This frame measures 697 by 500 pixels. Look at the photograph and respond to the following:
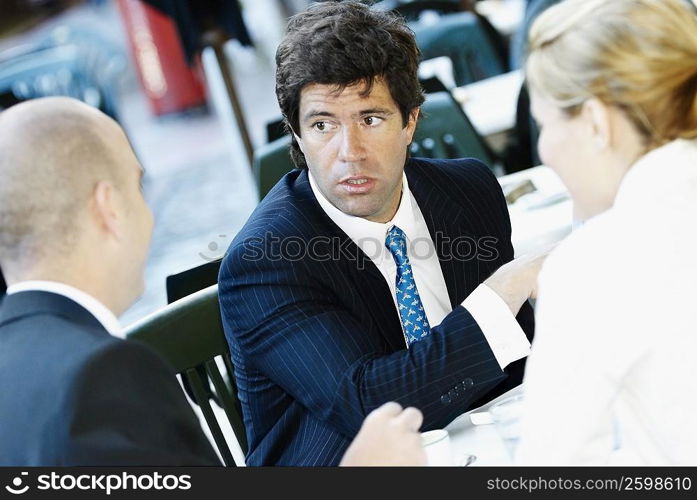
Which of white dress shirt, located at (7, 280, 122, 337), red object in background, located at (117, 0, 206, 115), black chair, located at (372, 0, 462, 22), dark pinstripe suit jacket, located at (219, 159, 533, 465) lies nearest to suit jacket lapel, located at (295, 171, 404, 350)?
dark pinstripe suit jacket, located at (219, 159, 533, 465)

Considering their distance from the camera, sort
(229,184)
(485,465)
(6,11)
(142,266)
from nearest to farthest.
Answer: (142,266), (485,465), (229,184), (6,11)

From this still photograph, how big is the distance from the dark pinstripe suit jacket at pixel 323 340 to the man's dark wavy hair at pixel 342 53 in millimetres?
264

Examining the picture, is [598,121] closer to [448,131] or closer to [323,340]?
[323,340]

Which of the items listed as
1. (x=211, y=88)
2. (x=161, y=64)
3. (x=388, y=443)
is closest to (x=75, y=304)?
(x=388, y=443)

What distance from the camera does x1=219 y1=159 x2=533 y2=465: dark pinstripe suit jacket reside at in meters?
1.94

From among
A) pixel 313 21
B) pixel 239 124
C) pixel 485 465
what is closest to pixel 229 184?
pixel 239 124

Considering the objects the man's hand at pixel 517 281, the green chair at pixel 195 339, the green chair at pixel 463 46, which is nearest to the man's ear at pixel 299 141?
the green chair at pixel 195 339

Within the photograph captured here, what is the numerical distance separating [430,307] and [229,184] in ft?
18.2

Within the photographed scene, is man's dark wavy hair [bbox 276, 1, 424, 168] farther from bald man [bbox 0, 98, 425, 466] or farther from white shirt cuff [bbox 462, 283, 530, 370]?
bald man [bbox 0, 98, 425, 466]

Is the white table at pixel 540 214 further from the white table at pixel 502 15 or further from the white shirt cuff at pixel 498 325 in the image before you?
the white table at pixel 502 15

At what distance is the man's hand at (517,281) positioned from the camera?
6.47ft

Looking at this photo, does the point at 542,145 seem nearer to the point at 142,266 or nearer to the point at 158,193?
the point at 142,266

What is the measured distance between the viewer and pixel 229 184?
304 inches

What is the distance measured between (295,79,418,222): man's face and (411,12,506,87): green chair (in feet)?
10.1
